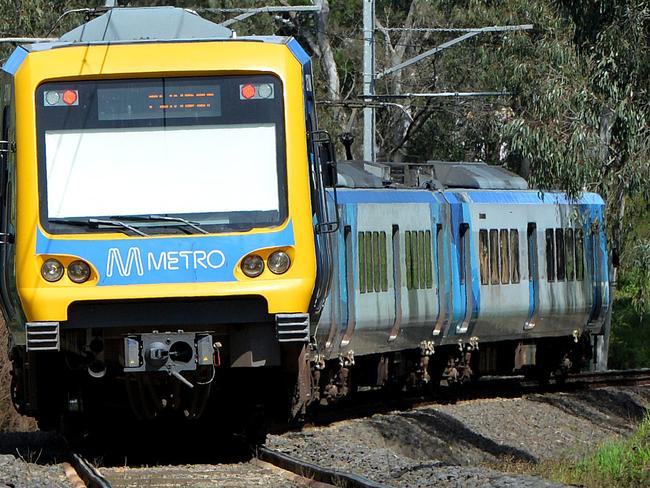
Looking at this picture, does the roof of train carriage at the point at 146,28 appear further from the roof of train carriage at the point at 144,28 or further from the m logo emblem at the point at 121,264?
the m logo emblem at the point at 121,264

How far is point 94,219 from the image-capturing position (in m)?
11.5

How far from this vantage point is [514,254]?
73.0 feet

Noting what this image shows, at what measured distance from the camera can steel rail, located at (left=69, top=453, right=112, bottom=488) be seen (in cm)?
1099

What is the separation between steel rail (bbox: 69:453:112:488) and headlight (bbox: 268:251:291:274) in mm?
1911

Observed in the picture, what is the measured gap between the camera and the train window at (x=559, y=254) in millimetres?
23531

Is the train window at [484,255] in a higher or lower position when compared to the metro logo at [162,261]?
lower

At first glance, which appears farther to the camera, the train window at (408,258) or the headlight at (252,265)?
the train window at (408,258)

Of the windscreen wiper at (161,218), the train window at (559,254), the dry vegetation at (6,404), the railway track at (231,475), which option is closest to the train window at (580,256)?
the train window at (559,254)

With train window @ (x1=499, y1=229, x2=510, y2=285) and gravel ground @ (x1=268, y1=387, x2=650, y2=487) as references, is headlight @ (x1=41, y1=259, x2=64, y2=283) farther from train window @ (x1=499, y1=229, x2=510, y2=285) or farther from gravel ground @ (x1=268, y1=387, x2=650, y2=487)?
train window @ (x1=499, y1=229, x2=510, y2=285)

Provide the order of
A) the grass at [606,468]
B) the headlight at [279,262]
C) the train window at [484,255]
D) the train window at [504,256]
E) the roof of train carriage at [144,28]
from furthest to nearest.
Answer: the train window at [504,256], the train window at [484,255], the grass at [606,468], the roof of train carriage at [144,28], the headlight at [279,262]

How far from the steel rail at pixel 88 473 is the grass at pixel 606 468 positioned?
362cm

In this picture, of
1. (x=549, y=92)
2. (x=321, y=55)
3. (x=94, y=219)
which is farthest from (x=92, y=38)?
(x=321, y=55)

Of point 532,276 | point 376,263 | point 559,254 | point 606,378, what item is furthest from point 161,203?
point 606,378

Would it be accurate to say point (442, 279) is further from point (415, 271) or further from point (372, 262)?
point (372, 262)
